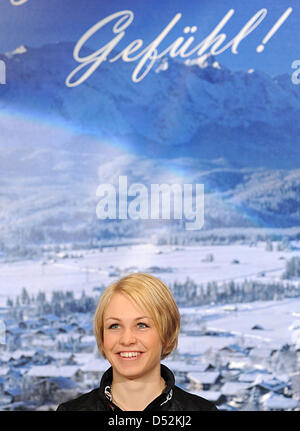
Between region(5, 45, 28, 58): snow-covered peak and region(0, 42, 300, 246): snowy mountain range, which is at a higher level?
region(5, 45, 28, 58): snow-covered peak

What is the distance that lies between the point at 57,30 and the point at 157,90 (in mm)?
542

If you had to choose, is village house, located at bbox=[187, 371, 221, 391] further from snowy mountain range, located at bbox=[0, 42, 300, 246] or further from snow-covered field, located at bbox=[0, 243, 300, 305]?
snowy mountain range, located at bbox=[0, 42, 300, 246]

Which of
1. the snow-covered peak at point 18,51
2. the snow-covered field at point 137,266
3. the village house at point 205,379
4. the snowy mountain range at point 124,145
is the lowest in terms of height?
the village house at point 205,379

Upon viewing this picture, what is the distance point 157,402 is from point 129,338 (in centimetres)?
14

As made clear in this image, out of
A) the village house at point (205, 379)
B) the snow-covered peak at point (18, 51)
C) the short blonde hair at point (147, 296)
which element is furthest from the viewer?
the snow-covered peak at point (18, 51)

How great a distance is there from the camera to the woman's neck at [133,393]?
126 centimetres

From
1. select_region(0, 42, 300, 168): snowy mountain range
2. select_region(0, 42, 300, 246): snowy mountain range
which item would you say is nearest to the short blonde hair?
select_region(0, 42, 300, 246): snowy mountain range

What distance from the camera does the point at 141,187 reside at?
3.11 meters

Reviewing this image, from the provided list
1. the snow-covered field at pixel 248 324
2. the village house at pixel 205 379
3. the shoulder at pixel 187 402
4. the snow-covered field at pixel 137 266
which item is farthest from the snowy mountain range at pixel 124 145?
the shoulder at pixel 187 402

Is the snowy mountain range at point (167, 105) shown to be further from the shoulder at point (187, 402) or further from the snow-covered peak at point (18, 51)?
the shoulder at point (187, 402)

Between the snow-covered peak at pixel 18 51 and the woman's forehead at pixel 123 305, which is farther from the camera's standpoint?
the snow-covered peak at pixel 18 51

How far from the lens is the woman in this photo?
1236 millimetres

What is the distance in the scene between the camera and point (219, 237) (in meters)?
3.13

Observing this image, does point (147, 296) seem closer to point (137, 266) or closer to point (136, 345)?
point (136, 345)
